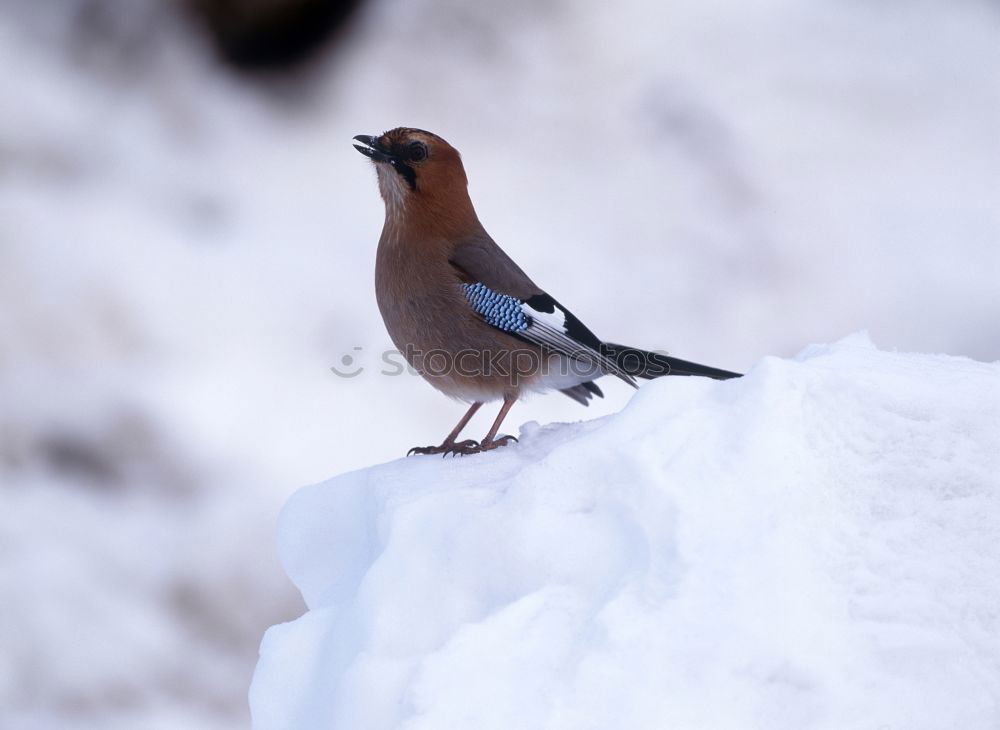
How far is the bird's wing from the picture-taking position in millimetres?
3844

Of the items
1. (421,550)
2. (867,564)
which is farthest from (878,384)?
(421,550)

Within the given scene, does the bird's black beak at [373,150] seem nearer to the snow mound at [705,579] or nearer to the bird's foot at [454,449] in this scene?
the bird's foot at [454,449]

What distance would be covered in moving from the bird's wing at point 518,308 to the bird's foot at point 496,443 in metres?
0.43

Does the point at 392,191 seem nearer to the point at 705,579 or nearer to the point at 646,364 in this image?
the point at 646,364

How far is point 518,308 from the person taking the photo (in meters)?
3.88

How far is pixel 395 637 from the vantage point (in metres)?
2.50

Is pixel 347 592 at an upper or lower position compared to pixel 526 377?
lower

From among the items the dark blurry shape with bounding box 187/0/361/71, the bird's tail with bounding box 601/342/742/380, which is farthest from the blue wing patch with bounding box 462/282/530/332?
the dark blurry shape with bounding box 187/0/361/71

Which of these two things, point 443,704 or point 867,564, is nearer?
point 443,704

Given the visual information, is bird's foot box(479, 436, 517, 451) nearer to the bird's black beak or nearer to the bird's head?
the bird's head

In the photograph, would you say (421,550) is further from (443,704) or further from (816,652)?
(816,652)

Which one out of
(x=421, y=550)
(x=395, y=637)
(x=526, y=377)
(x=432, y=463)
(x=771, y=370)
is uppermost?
(x=526, y=377)

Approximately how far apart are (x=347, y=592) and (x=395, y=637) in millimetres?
508

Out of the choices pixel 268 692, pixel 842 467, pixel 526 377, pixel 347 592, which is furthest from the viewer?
pixel 526 377
